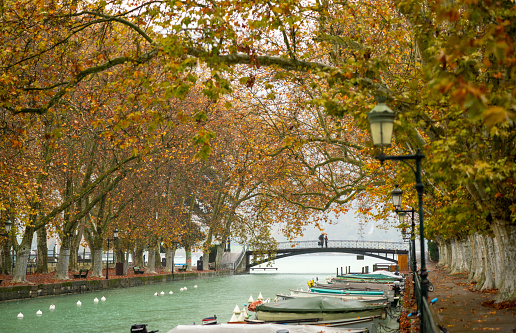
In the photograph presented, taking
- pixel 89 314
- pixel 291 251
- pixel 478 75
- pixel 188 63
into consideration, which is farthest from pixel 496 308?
pixel 291 251

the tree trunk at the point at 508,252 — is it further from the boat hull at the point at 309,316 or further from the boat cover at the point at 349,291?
the boat cover at the point at 349,291

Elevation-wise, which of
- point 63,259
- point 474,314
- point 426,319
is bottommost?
point 474,314

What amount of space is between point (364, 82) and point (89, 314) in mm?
19078

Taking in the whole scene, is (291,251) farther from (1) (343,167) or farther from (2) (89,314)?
(2) (89,314)

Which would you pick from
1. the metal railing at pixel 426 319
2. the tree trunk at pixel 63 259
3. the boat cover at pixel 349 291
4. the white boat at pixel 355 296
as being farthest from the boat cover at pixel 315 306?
the tree trunk at pixel 63 259

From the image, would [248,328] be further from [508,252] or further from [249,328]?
[508,252]

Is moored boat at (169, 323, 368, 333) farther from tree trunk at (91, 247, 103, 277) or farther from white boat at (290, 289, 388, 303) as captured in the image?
tree trunk at (91, 247, 103, 277)

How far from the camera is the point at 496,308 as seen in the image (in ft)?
42.6

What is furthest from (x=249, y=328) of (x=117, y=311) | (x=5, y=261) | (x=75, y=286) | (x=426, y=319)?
(x=5, y=261)

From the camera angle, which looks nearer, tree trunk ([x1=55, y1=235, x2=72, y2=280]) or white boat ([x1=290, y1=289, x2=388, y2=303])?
white boat ([x1=290, y1=289, x2=388, y2=303])

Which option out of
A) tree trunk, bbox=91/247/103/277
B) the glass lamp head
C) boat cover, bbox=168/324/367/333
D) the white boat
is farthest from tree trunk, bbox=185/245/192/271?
the glass lamp head

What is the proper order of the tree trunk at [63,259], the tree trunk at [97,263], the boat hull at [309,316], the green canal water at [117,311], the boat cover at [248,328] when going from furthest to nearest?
the tree trunk at [97,263], the tree trunk at [63,259], the green canal water at [117,311], the boat hull at [309,316], the boat cover at [248,328]

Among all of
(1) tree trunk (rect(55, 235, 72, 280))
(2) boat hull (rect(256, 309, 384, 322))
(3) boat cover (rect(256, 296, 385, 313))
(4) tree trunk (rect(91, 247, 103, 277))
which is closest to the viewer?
(2) boat hull (rect(256, 309, 384, 322))

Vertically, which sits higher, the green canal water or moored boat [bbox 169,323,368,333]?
moored boat [bbox 169,323,368,333]
